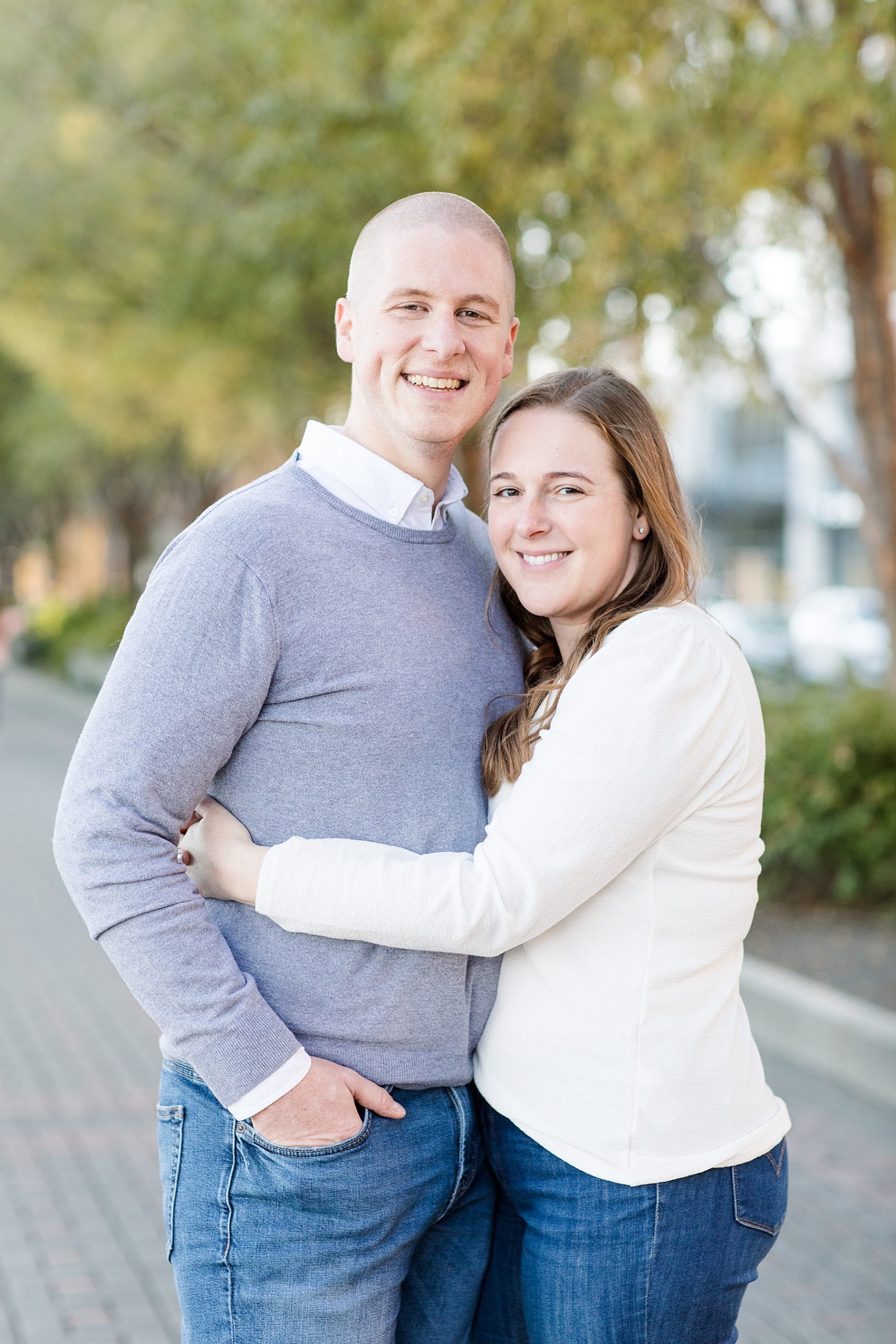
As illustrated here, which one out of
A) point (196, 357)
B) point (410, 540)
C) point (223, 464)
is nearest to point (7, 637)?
point (223, 464)

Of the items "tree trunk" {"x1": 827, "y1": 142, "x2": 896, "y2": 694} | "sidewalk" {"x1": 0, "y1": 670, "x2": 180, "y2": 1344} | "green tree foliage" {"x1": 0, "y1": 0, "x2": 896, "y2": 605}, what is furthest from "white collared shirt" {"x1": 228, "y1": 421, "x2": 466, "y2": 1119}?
"tree trunk" {"x1": 827, "y1": 142, "x2": 896, "y2": 694}

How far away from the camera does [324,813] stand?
1985 mm

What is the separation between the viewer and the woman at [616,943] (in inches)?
75.1

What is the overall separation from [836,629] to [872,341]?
1826 cm

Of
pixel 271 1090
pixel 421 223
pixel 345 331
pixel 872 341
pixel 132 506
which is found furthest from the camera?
pixel 132 506

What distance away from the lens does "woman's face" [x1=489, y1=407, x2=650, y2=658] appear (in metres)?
2.16

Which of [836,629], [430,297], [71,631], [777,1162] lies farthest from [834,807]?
[71,631]

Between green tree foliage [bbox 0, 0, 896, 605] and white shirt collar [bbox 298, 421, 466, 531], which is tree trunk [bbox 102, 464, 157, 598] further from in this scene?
white shirt collar [bbox 298, 421, 466, 531]

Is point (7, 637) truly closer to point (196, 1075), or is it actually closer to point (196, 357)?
point (196, 357)

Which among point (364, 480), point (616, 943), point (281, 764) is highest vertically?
point (364, 480)

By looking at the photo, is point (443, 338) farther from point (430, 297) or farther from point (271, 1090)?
point (271, 1090)

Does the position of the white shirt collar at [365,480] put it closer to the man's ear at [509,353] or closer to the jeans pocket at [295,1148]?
the man's ear at [509,353]

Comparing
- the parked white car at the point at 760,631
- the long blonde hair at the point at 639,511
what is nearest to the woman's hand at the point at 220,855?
the long blonde hair at the point at 639,511

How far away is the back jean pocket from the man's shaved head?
1.39 metres
